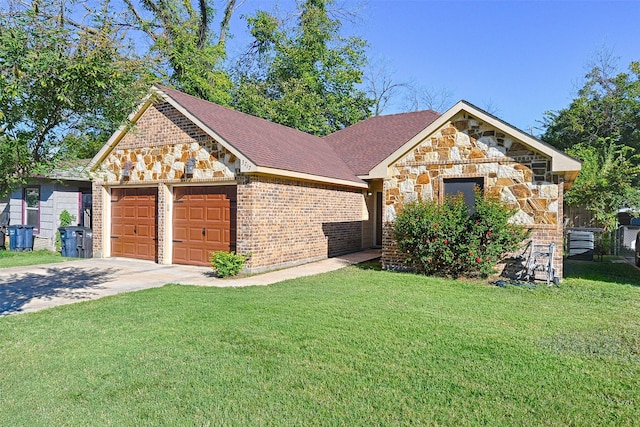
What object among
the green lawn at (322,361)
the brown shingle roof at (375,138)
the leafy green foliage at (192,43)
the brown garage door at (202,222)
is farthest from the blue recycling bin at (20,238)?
the brown shingle roof at (375,138)

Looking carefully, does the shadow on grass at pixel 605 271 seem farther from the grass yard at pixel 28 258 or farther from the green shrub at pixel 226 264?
the grass yard at pixel 28 258

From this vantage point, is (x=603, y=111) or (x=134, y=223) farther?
(x=603, y=111)

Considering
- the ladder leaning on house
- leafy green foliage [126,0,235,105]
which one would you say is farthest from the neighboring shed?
leafy green foliage [126,0,235,105]

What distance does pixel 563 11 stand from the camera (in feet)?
48.6

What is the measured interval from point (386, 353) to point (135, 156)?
10998 mm

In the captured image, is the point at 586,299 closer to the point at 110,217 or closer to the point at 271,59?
the point at 110,217

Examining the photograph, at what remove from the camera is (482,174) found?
32.9ft

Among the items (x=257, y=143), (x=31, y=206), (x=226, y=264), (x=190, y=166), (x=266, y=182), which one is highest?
(x=257, y=143)

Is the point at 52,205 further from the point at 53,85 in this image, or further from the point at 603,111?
the point at 603,111

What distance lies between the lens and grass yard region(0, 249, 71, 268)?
39.1 feet

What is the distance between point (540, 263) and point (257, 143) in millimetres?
7823

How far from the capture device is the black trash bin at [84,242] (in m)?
13.8

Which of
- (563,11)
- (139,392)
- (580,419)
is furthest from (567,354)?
(563,11)

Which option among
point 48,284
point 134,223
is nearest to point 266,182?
point 134,223
